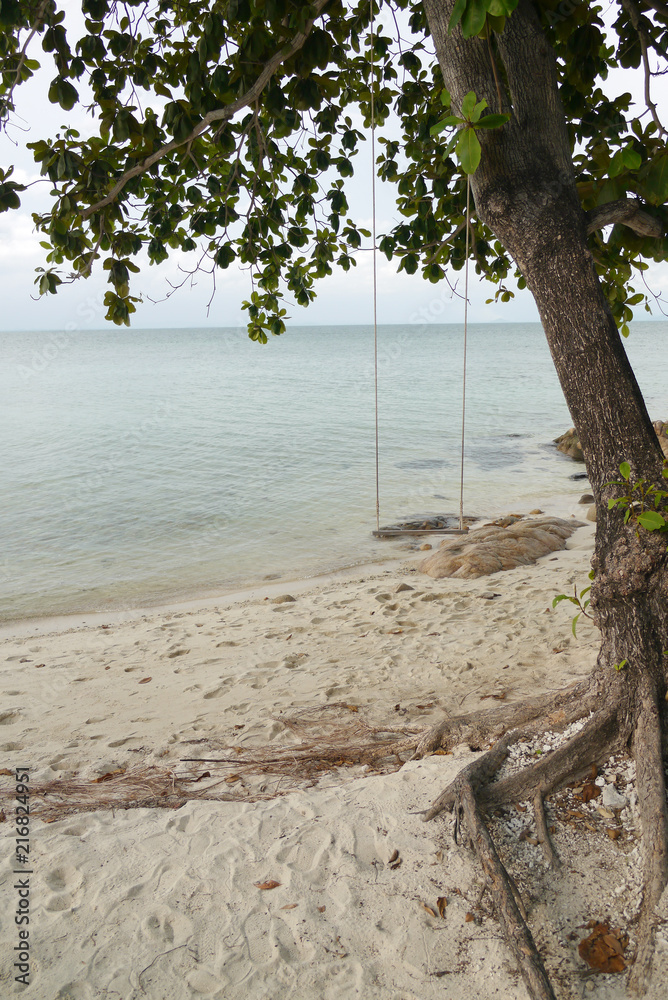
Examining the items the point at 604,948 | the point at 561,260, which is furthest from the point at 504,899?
the point at 561,260

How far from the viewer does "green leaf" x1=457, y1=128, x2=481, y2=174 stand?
4.70 ft

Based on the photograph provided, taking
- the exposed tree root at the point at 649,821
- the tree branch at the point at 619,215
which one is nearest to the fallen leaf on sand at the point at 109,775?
the exposed tree root at the point at 649,821

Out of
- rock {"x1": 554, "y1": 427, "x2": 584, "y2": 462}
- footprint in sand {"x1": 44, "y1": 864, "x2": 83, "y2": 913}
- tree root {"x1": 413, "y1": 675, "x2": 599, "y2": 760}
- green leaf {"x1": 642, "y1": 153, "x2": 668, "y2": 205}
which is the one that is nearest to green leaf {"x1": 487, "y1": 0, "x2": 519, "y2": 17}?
green leaf {"x1": 642, "y1": 153, "x2": 668, "y2": 205}

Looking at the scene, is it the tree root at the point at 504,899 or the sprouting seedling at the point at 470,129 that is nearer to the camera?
the sprouting seedling at the point at 470,129

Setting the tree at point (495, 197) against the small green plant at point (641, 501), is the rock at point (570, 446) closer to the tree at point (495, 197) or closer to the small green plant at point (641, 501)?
the tree at point (495, 197)

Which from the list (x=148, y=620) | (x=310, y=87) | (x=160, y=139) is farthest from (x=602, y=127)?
(x=148, y=620)

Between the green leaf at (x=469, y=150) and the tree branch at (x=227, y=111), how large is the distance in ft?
4.45

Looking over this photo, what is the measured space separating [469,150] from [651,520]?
1099 mm

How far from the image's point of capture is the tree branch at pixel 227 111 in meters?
2.45

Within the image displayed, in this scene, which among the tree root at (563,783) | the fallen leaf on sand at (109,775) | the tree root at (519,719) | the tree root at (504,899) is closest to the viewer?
the tree root at (504,899)

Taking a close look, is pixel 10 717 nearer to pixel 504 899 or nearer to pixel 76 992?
pixel 76 992

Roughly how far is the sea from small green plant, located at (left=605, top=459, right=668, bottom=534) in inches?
206

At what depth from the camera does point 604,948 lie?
166 centimetres

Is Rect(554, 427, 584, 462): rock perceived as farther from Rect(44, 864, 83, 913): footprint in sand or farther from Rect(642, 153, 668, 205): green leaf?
Rect(44, 864, 83, 913): footprint in sand
